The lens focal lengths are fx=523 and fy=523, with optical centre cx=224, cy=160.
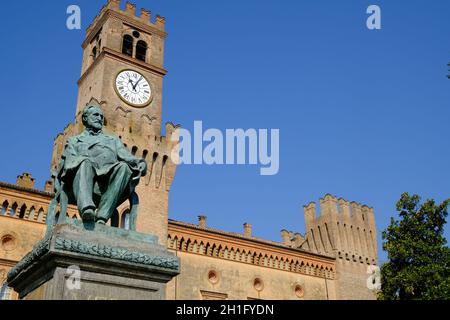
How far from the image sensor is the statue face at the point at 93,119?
255 inches

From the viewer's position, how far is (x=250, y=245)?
32.5 m

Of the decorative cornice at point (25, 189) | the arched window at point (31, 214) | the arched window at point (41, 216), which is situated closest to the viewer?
the decorative cornice at point (25, 189)

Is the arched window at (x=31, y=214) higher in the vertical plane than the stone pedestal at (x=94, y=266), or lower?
higher

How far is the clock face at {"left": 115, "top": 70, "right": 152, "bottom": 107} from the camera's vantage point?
3100 cm

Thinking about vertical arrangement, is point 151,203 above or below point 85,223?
above

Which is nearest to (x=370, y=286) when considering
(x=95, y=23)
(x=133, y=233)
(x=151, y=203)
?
(x=151, y=203)

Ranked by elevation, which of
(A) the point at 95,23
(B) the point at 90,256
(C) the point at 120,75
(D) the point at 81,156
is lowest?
(B) the point at 90,256

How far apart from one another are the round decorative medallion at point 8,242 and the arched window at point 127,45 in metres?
14.0

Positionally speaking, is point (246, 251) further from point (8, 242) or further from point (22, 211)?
point (8, 242)

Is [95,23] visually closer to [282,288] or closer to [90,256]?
[282,288]

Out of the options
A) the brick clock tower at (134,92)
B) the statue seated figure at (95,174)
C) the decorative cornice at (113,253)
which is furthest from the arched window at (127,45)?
the decorative cornice at (113,253)

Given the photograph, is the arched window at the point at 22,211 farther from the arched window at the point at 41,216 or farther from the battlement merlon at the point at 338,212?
the battlement merlon at the point at 338,212
